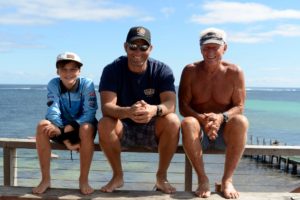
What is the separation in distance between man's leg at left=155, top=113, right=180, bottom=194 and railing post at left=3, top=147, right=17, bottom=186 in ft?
5.87

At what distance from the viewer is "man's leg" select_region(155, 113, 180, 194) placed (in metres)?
4.19

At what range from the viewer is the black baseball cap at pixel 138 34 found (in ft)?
14.2

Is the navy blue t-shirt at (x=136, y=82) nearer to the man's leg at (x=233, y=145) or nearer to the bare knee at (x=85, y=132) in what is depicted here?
the bare knee at (x=85, y=132)

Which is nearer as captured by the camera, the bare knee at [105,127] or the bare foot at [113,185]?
the bare knee at [105,127]

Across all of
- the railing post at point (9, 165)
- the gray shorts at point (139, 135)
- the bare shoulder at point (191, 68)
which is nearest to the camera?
the gray shorts at point (139, 135)

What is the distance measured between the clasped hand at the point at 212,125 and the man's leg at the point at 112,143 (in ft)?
2.79

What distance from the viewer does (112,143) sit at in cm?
419

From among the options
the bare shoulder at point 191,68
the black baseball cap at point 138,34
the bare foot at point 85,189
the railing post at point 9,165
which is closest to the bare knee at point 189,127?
the bare shoulder at point 191,68

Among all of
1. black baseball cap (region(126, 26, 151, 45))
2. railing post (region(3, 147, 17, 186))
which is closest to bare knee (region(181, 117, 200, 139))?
black baseball cap (region(126, 26, 151, 45))

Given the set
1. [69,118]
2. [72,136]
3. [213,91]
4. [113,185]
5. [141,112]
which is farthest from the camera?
[213,91]

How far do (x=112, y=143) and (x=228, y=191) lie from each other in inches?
46.6

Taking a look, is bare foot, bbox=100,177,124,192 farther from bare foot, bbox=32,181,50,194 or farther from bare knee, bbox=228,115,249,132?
bare knee, bbox=228,115,249,132

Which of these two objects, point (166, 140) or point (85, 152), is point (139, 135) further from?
point (85, 152)

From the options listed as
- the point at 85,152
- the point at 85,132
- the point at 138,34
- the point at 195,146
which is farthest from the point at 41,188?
the point at 138,34
